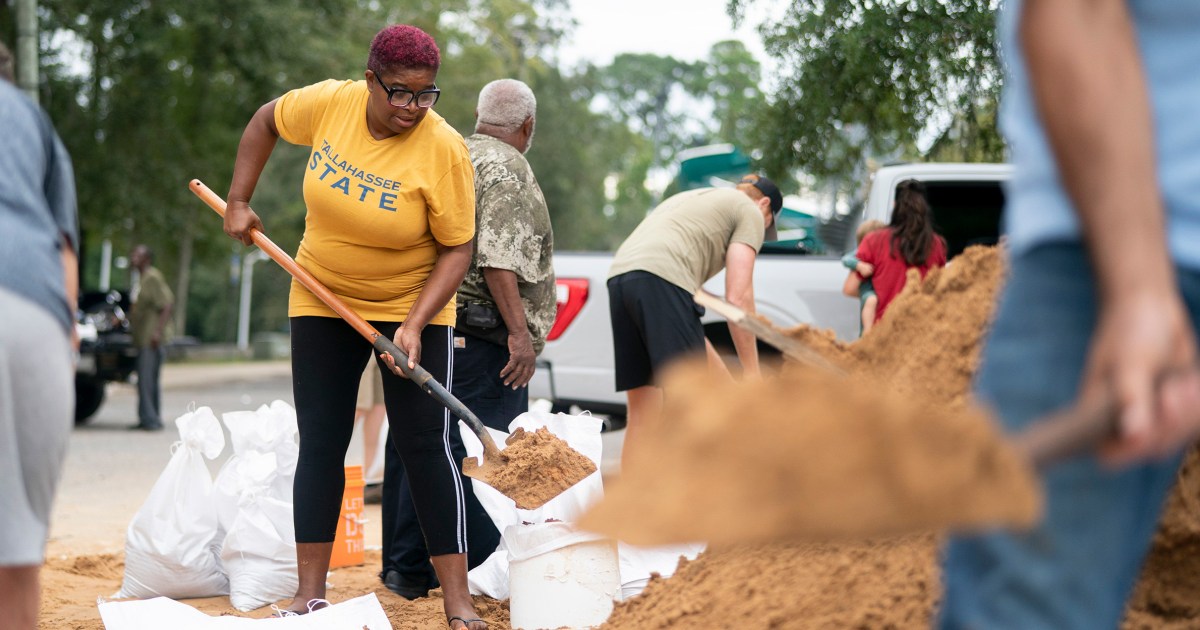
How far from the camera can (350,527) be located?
5.32 metres

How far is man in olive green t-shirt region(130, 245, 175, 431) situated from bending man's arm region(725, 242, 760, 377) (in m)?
8.47

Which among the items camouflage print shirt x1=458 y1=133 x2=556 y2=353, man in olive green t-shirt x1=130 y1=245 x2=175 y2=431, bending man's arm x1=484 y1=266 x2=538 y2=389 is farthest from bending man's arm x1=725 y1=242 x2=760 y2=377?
man in olive green t-shirt x1=130 y1=245 x2=175 y2=431

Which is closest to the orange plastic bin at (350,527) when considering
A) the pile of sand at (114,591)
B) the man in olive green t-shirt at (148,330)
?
the pile of sand at (114,591)

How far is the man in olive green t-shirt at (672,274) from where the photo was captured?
17.8 ft

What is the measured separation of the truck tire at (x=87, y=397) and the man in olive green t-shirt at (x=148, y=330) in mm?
786

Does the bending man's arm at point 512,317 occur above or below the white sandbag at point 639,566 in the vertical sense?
above

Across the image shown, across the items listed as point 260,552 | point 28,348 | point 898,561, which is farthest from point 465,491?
point 28,348

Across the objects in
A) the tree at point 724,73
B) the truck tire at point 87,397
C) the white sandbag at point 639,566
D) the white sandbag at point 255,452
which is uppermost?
the tree at point 724,73

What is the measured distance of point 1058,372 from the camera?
1.41 m

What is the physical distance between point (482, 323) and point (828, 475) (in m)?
3.62

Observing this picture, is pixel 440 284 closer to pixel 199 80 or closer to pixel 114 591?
pixel 114 591

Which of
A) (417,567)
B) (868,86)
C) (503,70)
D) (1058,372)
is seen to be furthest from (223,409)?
(503,70)

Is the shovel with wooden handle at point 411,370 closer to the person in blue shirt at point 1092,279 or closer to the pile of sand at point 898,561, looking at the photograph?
the pile of sand at point 898,561

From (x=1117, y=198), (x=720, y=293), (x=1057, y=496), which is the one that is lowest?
(x=720, y=293)
